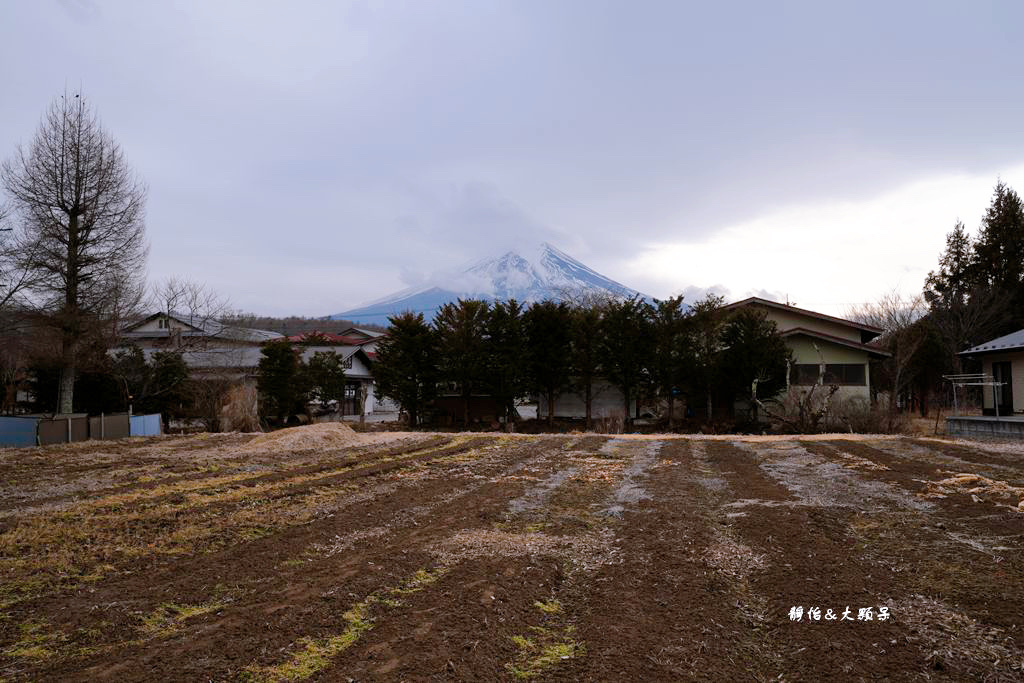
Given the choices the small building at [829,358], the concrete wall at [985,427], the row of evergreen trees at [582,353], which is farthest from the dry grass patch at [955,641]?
the small building at [829,358]

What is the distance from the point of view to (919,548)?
15.7 feet

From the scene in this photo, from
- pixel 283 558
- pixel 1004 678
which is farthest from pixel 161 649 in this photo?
pixel 1004 678

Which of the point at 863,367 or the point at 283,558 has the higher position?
the point at 863,367

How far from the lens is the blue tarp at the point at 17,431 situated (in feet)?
49.0

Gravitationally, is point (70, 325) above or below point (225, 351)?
above

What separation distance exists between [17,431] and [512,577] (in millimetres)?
16330

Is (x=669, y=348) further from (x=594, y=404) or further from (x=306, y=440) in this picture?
(x=306, y=440)

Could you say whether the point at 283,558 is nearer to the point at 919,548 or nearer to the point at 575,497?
the point at 575,497

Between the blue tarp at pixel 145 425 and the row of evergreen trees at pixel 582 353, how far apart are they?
6683mm

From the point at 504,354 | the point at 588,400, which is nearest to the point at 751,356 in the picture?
the point at 588,400

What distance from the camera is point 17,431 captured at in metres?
15.1

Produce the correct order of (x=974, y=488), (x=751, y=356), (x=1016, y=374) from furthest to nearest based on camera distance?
(x=751, y=356) < (x=1016, y=374) < (x=974, y=488)

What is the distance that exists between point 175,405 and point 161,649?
72.0ft

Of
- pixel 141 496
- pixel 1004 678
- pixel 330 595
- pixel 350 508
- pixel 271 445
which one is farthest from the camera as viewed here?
pixel 271 445
